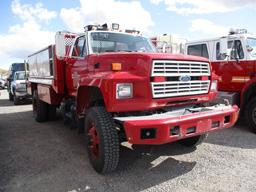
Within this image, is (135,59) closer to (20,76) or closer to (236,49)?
(236,49)

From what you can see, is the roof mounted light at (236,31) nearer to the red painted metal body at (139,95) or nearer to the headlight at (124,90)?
the red painted metal body at (139,95)

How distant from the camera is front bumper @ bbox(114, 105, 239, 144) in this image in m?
3.37

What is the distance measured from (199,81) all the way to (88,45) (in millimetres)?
2118

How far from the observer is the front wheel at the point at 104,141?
3816 millimetres

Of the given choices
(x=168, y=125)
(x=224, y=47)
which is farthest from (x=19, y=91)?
(x=168, y=125)

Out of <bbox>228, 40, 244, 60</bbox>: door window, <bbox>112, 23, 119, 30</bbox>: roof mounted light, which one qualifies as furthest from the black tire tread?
<bbox>228, 40, 244, 60</bbox>: door window

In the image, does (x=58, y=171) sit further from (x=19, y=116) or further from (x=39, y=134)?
(x=19, y=116)

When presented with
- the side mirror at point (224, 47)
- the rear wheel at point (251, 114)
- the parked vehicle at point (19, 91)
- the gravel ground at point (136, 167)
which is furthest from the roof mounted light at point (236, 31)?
the parked vehicle at point (19, 91)

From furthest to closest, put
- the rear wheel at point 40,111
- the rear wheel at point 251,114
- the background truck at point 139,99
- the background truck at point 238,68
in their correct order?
the rear wheel at point 40,111 < the background truck at point 238,68 < the rear wheel at point 251,114 < the background truck at point 139,99

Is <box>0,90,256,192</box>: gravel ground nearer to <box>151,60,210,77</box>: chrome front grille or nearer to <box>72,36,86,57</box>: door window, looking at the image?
<box>151,60,210,77</box>: chrome front grille

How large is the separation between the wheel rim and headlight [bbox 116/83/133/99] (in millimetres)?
813

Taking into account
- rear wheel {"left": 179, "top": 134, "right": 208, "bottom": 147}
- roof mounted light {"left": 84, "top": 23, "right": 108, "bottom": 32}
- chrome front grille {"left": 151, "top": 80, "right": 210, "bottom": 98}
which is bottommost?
rear wheel {"left": 179, "top": 134, "right": 208, "bottom": 147}

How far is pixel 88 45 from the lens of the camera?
16.2 ft

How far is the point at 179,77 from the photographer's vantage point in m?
3.95
